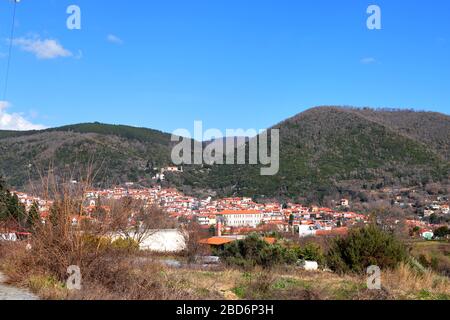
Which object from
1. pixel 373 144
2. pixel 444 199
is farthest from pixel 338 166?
pixel 444 199

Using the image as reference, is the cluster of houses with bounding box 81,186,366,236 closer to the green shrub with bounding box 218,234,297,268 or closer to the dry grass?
the green shrub with bounding box 218,234,297,268

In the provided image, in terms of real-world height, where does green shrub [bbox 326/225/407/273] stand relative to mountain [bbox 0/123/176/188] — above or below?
below

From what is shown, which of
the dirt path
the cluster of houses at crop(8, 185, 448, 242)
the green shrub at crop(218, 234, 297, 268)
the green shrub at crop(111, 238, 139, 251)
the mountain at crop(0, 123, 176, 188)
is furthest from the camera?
the mountain at crop(0, 123, 176, 188)

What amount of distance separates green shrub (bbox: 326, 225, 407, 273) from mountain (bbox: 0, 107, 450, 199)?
57.0 m

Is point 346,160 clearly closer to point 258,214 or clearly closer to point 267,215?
point 267,215

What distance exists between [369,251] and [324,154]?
73976mm

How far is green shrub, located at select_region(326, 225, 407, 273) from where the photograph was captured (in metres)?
14.1

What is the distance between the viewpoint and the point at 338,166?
83.3 m

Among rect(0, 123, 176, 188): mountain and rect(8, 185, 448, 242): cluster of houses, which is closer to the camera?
rect(8, 185, 448, 242): cluster of houses

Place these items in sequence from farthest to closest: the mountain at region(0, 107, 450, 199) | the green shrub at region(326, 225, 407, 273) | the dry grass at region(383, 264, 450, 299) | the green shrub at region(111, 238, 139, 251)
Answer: the mountain at region(0, 107, 450, 199) < the green shrub at region(326, 225, 407, 273) < the dry grass at region(383, 264, 450, 299) < the green shrub at region(111, 238, 139, 251)

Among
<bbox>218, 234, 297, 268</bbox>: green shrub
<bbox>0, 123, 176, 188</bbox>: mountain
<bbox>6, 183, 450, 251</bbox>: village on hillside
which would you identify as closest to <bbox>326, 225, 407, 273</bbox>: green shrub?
<bbox>218, 234, 297, 268</bbox>: green shrub

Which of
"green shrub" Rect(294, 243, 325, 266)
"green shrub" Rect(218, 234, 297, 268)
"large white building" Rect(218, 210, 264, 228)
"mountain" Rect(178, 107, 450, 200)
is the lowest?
"large white building" Rect(218, 210, 264, 228)

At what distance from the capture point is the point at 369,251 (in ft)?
47.0
